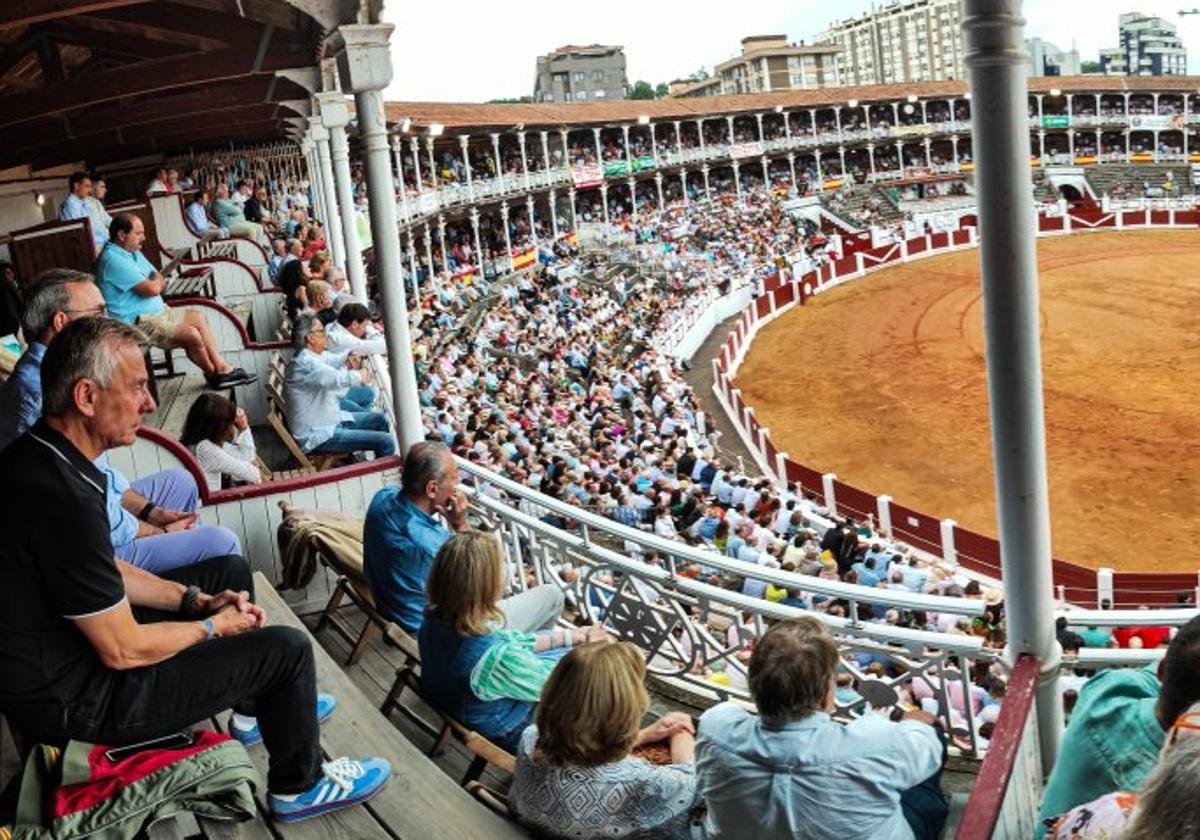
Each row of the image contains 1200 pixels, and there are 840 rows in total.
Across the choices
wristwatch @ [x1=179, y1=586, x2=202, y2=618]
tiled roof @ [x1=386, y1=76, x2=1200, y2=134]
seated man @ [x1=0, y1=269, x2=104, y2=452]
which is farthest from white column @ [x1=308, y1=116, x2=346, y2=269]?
tiled roof @ [x1=386, y1=76, x2=1200, y2=134]

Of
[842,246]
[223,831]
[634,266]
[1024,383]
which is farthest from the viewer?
[842,246]

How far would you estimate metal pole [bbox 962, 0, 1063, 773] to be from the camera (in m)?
2.96

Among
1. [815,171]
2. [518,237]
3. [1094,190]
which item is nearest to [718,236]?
[518,237]

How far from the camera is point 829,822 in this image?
8.86 feet

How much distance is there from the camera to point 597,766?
2.97 meters

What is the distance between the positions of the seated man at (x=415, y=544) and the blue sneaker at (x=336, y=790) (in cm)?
128

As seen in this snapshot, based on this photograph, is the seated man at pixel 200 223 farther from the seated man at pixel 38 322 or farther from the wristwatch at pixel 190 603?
the wristwatch at pixel 190 603

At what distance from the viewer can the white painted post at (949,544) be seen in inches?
534

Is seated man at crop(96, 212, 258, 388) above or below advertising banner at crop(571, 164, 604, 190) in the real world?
below

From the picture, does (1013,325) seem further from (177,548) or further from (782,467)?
(782,467)

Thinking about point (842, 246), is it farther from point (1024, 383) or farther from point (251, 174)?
point (1024, 383)

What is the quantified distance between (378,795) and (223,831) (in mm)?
461

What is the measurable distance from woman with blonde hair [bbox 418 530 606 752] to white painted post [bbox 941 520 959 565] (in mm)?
10804

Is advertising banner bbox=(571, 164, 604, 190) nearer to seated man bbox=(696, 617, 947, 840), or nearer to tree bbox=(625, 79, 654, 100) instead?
seated man bbox=(696, 617, 947, 840)
